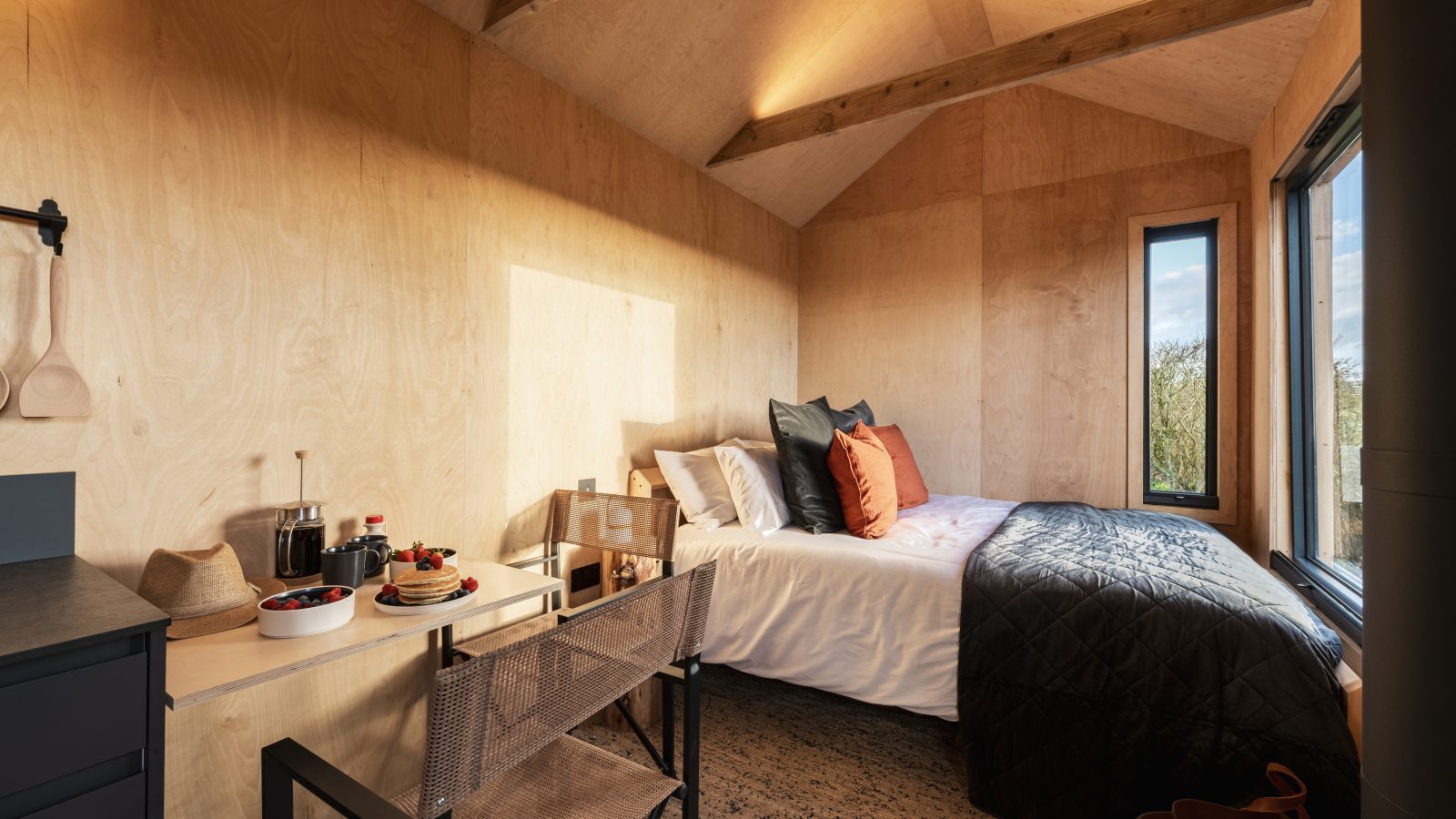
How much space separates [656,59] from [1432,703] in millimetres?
2820

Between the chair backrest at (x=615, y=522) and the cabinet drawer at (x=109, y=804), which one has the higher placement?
the chair backrest at (x=615, y=522)

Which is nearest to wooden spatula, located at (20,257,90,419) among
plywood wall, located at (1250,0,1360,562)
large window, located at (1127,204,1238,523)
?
plywood wall, located at (1250,0,1360,562)

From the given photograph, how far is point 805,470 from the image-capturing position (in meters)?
2.53

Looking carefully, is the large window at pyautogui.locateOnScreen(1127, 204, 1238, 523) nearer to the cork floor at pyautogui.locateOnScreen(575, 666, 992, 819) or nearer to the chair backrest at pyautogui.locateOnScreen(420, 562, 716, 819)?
the cork floor at pyautogui.locateOnScreen(575, 666, 992, 819)

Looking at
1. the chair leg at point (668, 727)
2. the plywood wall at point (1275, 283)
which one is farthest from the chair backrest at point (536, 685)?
the plywood wall at point (1275, 283)

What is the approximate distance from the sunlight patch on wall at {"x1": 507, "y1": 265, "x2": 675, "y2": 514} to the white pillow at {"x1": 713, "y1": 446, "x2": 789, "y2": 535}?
1.52 ft

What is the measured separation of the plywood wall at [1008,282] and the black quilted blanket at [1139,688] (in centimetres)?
156

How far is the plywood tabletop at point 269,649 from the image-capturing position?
99 centimetres

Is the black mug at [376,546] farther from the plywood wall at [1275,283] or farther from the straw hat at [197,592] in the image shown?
the plywood wall at [1275,283]

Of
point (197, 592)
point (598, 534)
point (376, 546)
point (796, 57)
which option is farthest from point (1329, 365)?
point (197, 592)

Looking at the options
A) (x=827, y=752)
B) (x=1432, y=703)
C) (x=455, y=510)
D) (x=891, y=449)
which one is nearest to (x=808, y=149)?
(x=891, y=449)

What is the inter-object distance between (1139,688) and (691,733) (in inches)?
47.6

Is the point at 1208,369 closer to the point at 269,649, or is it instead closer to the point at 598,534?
the point at 598,534

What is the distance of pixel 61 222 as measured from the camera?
126 cm
